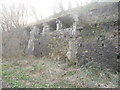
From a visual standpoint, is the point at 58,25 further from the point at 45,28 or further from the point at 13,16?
the point at 13,16

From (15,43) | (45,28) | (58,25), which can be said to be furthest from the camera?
(15,43)

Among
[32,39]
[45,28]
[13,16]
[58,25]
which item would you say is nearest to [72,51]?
[58,25]

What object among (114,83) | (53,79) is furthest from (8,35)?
(114,83)

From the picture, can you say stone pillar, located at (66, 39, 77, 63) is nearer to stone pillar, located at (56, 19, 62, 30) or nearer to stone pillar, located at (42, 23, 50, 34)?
stone pillar, located at (56, 19, 62, 30)

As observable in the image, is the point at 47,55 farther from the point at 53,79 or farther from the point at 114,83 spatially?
the point at 114,83

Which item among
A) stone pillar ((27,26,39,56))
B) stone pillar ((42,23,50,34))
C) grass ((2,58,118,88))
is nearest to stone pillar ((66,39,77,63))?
grass ((2,58,118,88))

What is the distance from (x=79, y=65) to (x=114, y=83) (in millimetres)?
2280

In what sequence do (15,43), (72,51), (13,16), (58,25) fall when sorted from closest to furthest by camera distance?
(72,51)
(58,25)
(15,43)
(13,16)

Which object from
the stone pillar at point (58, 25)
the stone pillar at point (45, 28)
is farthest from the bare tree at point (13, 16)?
A: the stone pillar at point (58, 25)

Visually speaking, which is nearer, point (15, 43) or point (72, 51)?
point (72, 51)

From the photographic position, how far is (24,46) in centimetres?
1114

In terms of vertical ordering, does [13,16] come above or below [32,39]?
above

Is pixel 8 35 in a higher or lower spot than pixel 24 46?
higher

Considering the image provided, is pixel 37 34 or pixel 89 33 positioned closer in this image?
pixel 89 33
